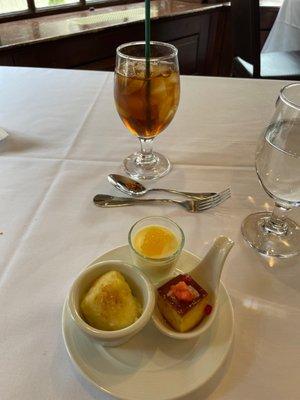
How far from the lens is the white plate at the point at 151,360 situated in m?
0.32

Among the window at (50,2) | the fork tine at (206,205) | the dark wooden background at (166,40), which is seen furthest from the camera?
the window at (50,2)

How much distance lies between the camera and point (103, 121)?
737mm

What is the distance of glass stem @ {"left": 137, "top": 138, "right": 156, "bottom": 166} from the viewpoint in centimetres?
62

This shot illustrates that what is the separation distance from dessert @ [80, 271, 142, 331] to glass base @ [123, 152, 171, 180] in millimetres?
254

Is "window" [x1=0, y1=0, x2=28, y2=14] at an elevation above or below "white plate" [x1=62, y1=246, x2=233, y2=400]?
above

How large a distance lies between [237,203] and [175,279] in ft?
0.69

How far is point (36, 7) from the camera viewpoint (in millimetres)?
1547

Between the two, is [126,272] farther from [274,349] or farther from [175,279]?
[274,349]

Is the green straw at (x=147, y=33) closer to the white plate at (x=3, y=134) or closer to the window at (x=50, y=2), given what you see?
the white plate at (x=3, y=134)

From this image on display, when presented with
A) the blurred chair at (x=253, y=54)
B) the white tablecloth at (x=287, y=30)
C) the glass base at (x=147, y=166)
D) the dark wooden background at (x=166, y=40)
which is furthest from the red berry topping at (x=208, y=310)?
the white tablecloth at (x=287, y=30)

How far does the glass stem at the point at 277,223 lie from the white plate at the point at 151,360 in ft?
0.53

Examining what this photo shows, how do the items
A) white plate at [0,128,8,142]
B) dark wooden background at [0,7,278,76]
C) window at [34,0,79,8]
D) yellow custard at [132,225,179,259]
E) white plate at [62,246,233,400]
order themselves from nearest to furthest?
white plate at [62,246,233,400] → yellow custard at [132,225,179,259] → white plate at [0,128,8,142] → dark wooden background at [0,7,278,76] → window at [34,0,79,8]

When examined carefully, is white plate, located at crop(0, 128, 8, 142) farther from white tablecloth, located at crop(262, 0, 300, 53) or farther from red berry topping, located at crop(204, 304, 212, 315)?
white tablecloth, located at crop(262, 0, 300, 53)

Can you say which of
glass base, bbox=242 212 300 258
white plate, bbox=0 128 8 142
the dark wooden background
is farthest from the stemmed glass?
the dark wooden background
